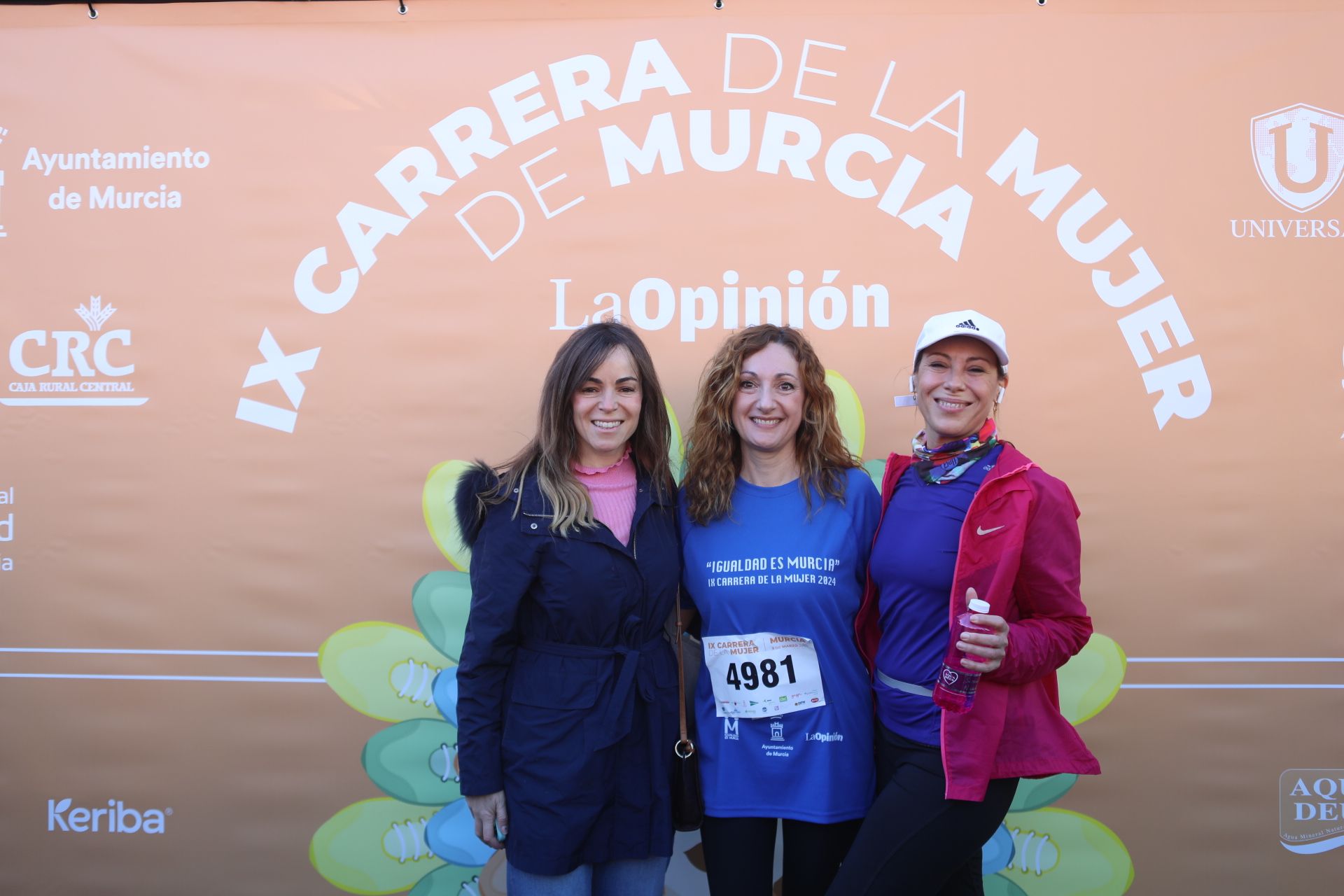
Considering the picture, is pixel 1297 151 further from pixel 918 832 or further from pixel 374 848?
pixel 374 848

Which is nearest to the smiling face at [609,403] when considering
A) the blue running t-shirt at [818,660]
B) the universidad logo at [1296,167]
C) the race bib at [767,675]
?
the blue running t-shirt at [818,660]

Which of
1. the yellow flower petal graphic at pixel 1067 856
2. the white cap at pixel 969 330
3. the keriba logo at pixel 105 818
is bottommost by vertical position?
the yellow flower petal graphic at pixel 1067 856

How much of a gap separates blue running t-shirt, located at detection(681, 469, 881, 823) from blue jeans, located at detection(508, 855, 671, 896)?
193mm

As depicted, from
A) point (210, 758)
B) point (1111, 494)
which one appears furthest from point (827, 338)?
point (210, 758)

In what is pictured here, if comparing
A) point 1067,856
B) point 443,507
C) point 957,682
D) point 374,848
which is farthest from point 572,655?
point 1067,856

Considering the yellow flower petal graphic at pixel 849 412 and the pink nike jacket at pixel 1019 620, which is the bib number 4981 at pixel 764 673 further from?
the yellow flower petal graphic at pixel 849 412

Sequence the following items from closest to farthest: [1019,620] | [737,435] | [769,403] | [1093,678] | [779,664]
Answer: [1019,620] → [779,664] → [769,403] → [737,435] → [1093,678]

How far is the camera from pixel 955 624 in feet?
5.40

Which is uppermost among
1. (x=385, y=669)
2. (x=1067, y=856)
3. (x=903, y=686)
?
(x=903, y=686)

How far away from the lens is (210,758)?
2.70 metres

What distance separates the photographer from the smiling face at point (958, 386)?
71.2 inches

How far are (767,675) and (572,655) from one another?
0.42m

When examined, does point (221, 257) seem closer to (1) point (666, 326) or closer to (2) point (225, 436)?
(2) point (225, 436)

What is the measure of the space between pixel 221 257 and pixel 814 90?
1.88 meters
